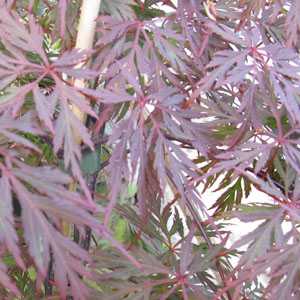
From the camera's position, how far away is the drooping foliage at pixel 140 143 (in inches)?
17.2

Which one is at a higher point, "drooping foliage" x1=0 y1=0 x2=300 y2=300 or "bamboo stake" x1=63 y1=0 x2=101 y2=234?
"bamboo stake" x1=63 y1=0 x2=101 y2=234

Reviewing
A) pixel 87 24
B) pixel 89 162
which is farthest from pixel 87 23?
pixel 89 162

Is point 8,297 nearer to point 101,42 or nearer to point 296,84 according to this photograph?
point 101,42

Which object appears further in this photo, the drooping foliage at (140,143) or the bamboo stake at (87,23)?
the bamboo stake at (87,23)

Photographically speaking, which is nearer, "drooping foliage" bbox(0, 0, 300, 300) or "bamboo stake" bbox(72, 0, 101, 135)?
"drooping foliage" bbox(0, 0, 300, 300)

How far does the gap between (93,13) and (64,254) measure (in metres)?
0.30

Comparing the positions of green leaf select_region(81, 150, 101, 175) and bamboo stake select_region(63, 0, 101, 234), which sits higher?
bamboo stake select_region(63, 0, 101, 234)

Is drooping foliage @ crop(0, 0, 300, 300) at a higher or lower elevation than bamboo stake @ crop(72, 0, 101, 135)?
lower

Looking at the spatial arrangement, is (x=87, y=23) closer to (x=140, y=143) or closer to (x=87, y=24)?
(x=87, y=24)

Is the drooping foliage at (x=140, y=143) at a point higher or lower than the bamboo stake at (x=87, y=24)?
lower

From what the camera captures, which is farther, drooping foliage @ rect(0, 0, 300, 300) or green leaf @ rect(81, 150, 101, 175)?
green leaf @ rect(81, 150, 101, 175)

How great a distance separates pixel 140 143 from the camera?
54cm

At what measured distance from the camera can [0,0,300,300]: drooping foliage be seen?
437mm

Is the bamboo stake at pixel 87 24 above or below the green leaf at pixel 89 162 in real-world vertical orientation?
above
